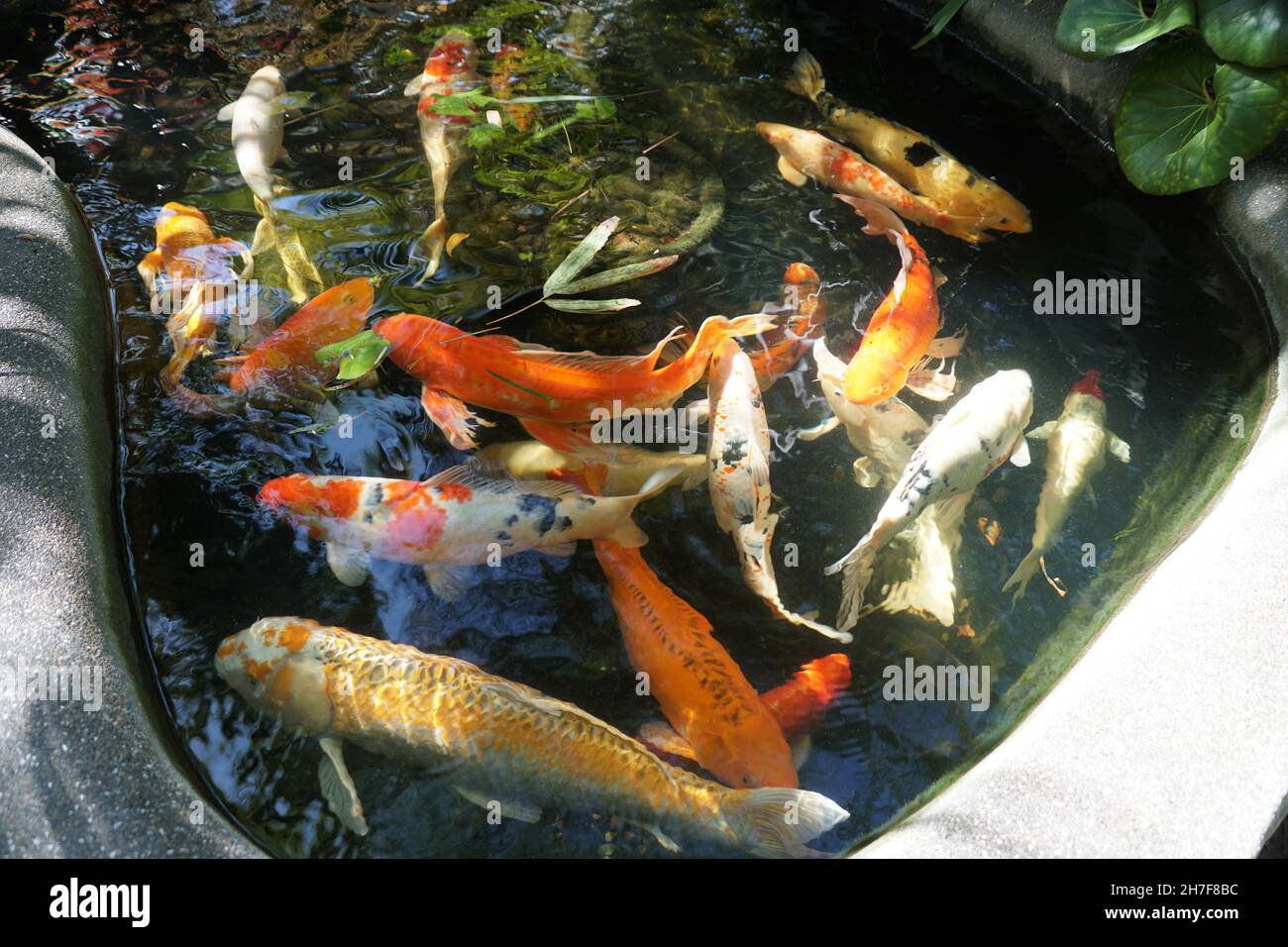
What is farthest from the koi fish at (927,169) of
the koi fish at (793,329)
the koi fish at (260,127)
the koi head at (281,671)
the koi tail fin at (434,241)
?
the koi head at (281,671)

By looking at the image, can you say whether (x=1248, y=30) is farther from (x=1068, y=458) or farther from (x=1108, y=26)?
(x=1068, y=458)

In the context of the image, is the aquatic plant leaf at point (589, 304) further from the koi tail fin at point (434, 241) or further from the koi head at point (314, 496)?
the koi head at point (314, 496)

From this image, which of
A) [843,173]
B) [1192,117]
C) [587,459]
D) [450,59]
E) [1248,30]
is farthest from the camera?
[450,59]

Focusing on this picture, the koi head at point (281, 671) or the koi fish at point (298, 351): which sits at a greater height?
the koi fish at point (298, 351)

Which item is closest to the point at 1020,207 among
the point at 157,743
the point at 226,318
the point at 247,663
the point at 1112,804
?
the point at 1112,804

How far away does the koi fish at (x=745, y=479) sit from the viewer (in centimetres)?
307

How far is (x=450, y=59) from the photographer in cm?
505

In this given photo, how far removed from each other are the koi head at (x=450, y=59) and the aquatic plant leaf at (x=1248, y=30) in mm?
3581

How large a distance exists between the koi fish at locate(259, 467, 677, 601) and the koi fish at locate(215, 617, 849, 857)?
1.23 ft

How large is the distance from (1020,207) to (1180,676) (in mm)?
2782

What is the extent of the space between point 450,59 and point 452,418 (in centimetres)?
264

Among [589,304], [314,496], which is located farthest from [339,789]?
[589,304]

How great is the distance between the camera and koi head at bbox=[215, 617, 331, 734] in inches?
105

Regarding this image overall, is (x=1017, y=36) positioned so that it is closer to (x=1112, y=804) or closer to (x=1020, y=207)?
(x=1020, y=207)
